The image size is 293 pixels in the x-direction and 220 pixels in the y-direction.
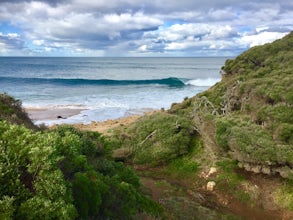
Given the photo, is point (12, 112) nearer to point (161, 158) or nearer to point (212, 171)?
point (161, 158)

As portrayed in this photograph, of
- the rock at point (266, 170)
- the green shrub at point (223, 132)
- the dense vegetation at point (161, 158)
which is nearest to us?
the dense vegetation at point (161, 158)

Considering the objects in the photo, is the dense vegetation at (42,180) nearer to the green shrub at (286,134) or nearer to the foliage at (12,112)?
the foliage at (12,112)

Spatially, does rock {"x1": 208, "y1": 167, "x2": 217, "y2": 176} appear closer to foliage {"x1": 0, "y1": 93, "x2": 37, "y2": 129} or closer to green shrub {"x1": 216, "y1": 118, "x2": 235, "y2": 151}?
green shrub {"x1": 216, "y1": 118, "x2": 235, "y2": 151}

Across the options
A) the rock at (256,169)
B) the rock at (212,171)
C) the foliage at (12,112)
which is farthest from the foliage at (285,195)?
the foliage at (12,112)

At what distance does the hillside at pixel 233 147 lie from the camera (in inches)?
545

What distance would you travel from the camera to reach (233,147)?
14969 mm

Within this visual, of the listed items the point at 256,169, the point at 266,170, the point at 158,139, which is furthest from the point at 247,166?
the point at 158,139

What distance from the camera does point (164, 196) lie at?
1418cm

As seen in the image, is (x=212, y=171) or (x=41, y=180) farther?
(x=212, y=171)

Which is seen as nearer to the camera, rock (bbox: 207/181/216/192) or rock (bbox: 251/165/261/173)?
rock (bbox: 251/165/261/173)

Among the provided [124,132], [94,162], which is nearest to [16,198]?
[94,162]

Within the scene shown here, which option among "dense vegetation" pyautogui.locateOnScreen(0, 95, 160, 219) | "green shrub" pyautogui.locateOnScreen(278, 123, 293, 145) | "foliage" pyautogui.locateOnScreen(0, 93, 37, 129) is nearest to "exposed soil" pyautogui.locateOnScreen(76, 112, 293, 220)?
"green shrub" pyautogui.locateOnScreen(278, 123, 293, 145)

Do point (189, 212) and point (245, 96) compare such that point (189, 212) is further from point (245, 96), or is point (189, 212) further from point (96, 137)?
point (245, 96)

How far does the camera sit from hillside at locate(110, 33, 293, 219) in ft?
45.4
